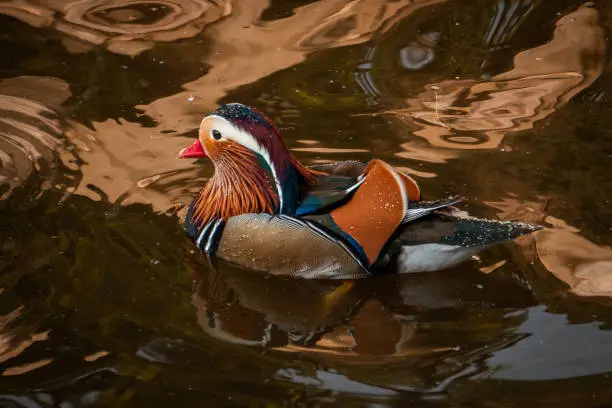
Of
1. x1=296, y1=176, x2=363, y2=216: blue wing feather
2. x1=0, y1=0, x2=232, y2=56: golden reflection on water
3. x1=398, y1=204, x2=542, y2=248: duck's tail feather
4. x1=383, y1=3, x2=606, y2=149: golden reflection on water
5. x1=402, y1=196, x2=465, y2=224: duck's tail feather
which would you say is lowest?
x1=398, y1=204, x2=542, y2=248: duck's tail feather

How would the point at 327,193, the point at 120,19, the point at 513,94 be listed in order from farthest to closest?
1. the point at 120,19
2. the point at 513,94
3. the point at 327,193

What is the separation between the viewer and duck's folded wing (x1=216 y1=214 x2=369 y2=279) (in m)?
4.55

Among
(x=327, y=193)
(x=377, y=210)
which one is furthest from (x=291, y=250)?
(x=377, y=210)

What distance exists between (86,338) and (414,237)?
4.87 ft

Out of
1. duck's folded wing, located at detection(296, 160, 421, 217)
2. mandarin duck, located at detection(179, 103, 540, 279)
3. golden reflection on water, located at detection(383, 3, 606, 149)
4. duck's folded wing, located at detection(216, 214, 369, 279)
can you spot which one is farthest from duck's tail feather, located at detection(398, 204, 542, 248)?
golden reflection on water, located at detection(383, 3, 606, 149)

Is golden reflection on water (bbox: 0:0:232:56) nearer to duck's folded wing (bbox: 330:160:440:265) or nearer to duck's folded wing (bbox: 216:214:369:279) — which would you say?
duck's folded wing (bbox: 216:214:369:279)

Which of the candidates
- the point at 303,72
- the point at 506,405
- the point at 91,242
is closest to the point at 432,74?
the point at 303,72

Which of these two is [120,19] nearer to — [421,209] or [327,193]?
[327,193]

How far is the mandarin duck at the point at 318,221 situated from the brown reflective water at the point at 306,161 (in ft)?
0.38

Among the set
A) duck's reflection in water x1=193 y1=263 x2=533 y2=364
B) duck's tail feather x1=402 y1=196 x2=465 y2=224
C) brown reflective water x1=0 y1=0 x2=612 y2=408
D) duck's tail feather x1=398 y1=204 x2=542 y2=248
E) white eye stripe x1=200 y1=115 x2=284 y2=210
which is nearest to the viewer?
brown reflective water x1=0 y1=0 x2=612 y2=408

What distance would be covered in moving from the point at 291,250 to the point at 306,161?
42.0 inches

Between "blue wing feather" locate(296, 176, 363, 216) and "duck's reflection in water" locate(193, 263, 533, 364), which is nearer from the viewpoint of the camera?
"duck's reflection in water" locate(193, 263, 533, 364)

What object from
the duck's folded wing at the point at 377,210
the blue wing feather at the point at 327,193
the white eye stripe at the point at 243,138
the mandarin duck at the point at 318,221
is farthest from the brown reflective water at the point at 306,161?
the white eye stripe at the point at 243,138

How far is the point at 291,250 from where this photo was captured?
4.56m
